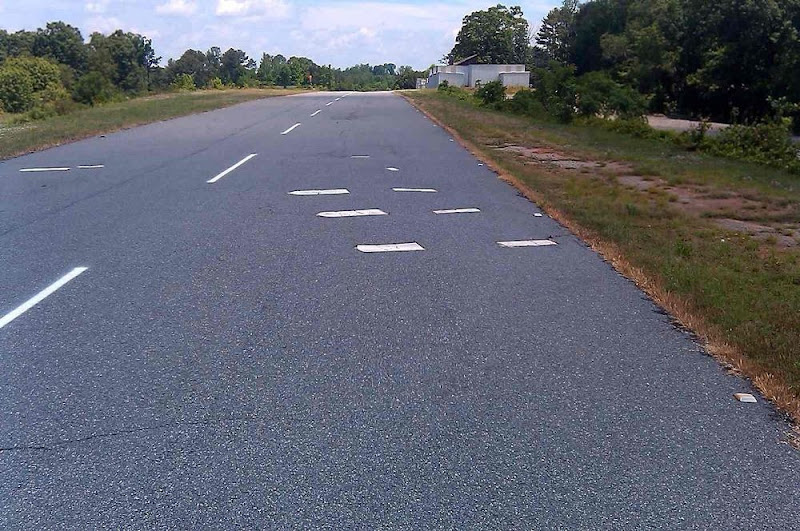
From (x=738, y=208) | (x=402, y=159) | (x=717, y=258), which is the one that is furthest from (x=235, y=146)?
(x=717, y=258)

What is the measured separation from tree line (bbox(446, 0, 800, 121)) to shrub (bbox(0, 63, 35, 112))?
1634 inches

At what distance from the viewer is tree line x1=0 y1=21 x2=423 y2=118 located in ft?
190

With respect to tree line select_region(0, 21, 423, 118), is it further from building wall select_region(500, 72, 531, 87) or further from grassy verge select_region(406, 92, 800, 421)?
building wall select_region(500, 72, 531, 87)

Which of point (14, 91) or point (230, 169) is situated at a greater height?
point (230, 169)

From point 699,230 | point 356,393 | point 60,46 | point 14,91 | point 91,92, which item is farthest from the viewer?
point 60,46

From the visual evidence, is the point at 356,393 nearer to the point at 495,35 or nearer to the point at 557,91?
the point at 557,91

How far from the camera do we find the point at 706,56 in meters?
47.8

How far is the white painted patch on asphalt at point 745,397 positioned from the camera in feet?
16.7

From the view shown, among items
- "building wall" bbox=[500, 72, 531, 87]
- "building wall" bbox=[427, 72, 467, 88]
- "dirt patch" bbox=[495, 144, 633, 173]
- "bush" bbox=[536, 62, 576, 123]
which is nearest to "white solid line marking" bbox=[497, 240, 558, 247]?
"dirt patch" bbox=[495, 144, 633, 173]

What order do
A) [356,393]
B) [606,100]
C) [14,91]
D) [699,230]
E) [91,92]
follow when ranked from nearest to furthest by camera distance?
[356,393]
[699,230]
[606,100]
[91,92]
[14,91]

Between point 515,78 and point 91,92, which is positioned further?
point 515,78

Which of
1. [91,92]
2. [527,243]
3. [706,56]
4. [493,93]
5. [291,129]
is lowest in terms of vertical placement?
[91,92]

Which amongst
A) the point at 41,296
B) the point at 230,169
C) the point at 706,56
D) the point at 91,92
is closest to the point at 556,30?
the point at 706,56

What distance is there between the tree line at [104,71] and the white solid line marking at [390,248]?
1199 inches
